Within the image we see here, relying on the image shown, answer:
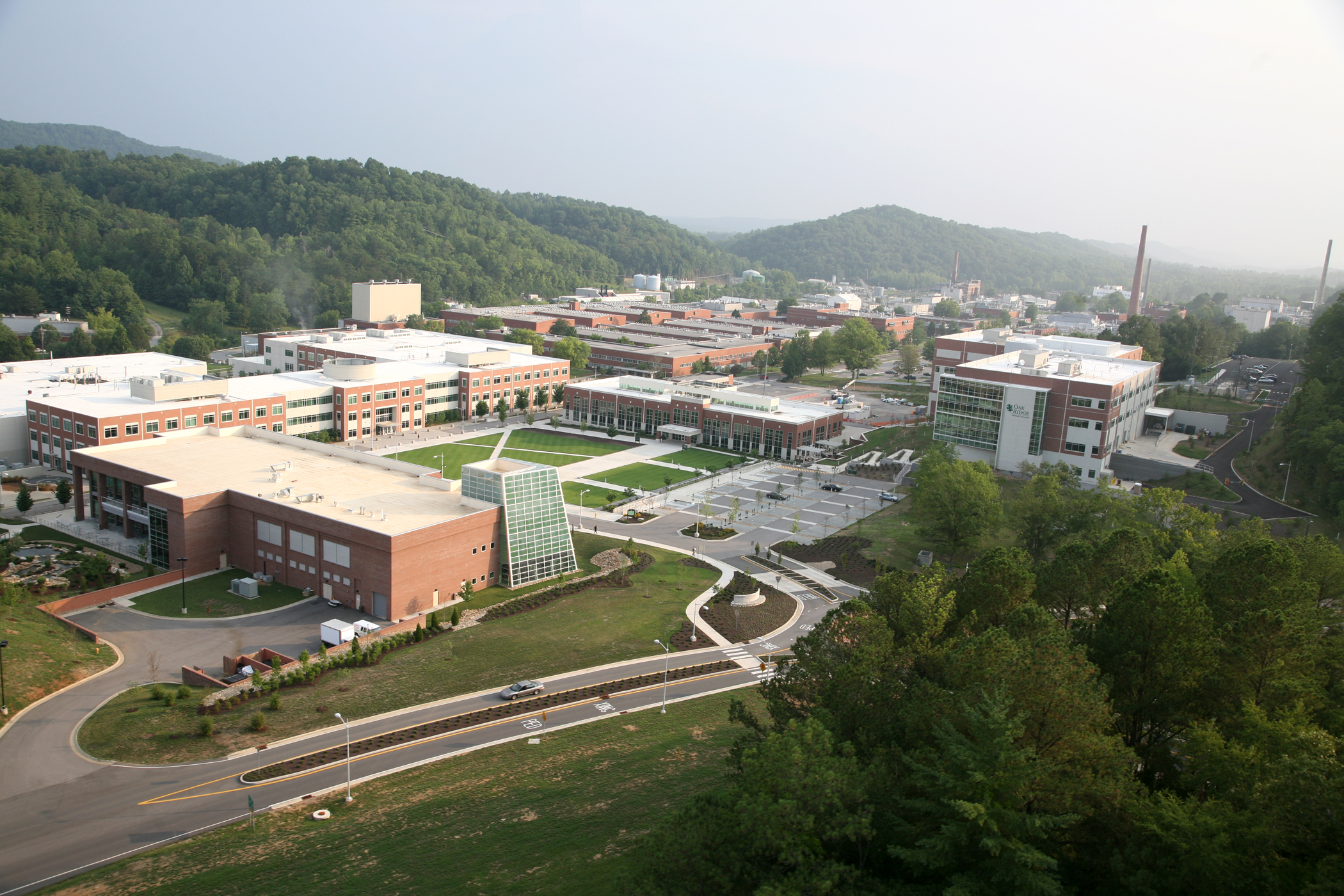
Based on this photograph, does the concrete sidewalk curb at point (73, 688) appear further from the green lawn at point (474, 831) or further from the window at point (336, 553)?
the window at point (336, 553)

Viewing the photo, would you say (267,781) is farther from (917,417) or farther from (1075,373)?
(917,417)

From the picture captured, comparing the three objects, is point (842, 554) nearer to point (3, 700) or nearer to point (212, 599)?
point (212, 599)

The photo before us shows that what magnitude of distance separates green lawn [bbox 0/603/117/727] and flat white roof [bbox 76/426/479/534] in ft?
24.5

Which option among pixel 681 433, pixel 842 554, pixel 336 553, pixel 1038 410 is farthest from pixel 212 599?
pixel 1038 410

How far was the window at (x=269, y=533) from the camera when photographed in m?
37.8

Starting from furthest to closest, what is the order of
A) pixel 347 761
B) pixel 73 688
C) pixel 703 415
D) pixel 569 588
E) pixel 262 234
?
pixel 262 234
pixel 703 415
pixel 569 588
pixel 73 688
pixel 347 761

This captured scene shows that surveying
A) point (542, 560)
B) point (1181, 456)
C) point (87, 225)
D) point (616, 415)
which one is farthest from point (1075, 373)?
point (87, 225)

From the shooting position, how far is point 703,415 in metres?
69.9

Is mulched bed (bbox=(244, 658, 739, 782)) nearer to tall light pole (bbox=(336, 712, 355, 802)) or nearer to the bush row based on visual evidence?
tall light pole (bbox=(336, 712, 355, 802))

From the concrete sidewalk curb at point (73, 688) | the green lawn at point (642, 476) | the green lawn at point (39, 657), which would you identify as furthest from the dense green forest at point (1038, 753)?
the green lawn at point (642, 476)

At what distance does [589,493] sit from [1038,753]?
40.4m

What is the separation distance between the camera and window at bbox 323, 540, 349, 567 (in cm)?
3581

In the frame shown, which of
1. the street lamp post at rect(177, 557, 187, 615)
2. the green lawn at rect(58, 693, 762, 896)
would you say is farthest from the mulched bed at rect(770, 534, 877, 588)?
the street lamp post at rect(177, 557, 187, 615)

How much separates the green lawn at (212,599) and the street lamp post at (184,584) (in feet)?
0.33
